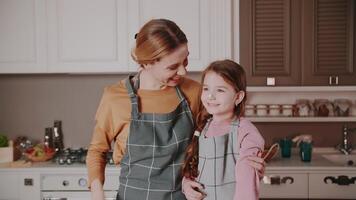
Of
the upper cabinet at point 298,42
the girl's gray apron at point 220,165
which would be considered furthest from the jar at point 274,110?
the girl's gray apron at point 220,165

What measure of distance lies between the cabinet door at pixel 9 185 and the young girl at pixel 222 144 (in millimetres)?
1875

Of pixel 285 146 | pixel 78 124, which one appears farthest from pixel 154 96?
pixel 78 124

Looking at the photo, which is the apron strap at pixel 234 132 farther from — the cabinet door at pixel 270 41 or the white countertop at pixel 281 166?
the cabinet door at pixel 270 41

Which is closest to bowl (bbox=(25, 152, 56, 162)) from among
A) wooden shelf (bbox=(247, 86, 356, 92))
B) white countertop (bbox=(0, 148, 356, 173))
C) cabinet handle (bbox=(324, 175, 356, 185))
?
white countertop (bbox=(0, 148, 356, 173))

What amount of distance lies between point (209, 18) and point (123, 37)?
1.88 ft

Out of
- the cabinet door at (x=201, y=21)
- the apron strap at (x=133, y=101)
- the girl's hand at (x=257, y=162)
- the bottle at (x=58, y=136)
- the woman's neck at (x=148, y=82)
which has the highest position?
the cabinet door at (x=201, y=21)

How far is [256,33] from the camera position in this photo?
2.97 metres

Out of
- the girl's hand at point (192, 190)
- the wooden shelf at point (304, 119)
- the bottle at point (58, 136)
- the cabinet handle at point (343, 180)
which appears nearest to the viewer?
the girl's hand at point (192, 190)

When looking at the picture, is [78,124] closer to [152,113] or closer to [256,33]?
[256,33]

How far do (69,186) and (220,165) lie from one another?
1.82 meters

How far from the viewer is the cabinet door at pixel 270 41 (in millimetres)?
2951

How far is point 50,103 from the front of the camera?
342cm

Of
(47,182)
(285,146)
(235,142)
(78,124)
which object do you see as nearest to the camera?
(235,142)

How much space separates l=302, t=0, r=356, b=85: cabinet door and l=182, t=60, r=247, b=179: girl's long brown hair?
1.76 metres
